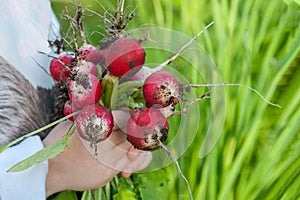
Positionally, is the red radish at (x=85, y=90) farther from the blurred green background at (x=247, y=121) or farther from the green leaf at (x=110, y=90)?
the blurred green background at (x=247, y=121)

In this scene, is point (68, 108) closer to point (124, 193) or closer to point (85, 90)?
point (85, 90)

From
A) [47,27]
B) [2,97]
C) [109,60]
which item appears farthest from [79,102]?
[47,27]

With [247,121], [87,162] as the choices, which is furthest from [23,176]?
[247,121]

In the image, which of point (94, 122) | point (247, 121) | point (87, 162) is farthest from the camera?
point (247, 121)

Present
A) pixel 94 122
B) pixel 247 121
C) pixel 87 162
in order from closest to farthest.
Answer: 1. pixel 94 122
2. pixel 87 162
3. pixel 247 121

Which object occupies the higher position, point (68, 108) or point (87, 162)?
point (68, 108)

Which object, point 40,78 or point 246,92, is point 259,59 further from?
point 40,78

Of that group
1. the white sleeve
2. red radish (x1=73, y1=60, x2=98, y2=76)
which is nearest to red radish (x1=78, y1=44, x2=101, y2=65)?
red radish (x1=73, y1=60, x2=98, y2=76)
